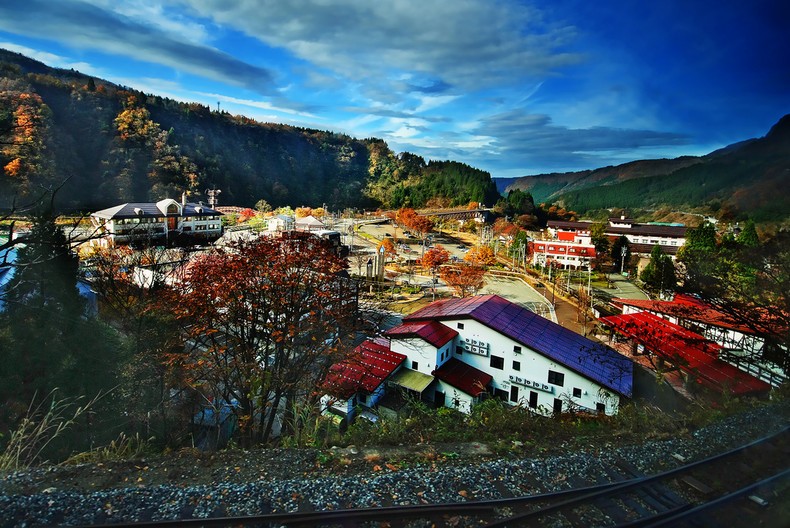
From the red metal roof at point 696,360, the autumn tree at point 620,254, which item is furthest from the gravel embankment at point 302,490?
the autumn tree at point 620,254

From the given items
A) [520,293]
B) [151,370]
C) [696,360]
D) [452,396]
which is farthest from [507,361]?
[520,293]

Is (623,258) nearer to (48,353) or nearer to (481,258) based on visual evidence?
(481,258)

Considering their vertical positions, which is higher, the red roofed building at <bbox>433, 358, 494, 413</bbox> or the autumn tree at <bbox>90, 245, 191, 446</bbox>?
the autumn tree at <bbox>90, 245, 191, 446</bbox>

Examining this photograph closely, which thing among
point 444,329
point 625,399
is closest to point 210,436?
point 444,329

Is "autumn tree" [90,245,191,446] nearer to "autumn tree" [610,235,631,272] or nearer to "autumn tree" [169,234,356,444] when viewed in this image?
"autumn tree" [169,234,356,444]

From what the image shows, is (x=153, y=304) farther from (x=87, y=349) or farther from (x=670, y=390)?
(x=670, y=390)

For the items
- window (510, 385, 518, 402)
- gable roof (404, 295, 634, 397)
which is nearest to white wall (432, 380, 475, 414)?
window (510, 385, 518, 402)
